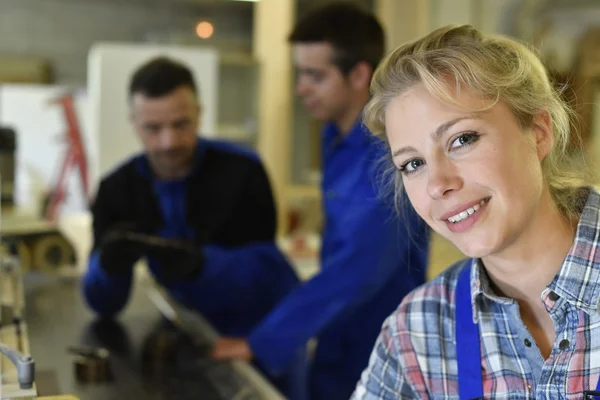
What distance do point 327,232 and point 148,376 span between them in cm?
56

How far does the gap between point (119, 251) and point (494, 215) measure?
1141mm

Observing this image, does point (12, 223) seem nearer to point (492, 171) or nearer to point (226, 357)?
point (226, 357)

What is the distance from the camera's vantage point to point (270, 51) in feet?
12.1

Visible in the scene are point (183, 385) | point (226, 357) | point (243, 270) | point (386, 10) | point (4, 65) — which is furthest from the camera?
point (4, 65)

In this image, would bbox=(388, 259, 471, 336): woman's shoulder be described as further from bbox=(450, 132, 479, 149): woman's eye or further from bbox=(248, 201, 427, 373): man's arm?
bbox=(248, 201, 427, 373): man's arm

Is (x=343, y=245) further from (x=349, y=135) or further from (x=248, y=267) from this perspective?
(x=248, y=267)

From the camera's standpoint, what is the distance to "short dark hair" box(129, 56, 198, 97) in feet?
6.25

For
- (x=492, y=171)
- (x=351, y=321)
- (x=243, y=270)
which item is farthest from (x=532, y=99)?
(x=243, y=270)

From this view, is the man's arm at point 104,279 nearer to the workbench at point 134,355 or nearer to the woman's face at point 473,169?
the workbench at point 134,355

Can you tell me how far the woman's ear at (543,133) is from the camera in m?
0.94

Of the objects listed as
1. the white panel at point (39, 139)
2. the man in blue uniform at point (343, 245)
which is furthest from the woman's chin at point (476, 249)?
the white panel at point (39, 139)

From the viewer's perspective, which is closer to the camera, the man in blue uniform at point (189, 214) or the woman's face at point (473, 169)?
the woman's face at point (473, 169)

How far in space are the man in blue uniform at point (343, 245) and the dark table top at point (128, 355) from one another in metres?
0.11

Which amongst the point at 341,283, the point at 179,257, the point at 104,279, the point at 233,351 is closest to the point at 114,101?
the point at 104,279
